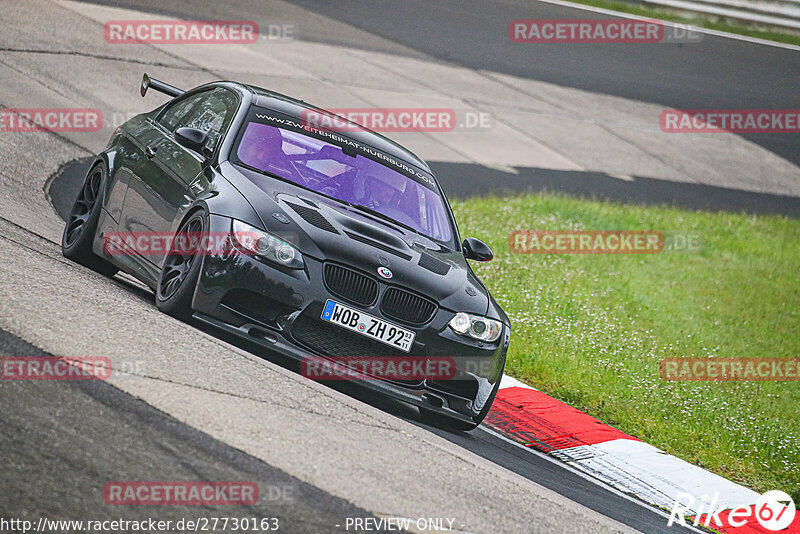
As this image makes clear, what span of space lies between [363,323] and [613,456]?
2676mm

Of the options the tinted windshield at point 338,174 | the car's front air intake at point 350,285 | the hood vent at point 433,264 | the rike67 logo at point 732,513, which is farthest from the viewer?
the tinted windshield at point 338,174

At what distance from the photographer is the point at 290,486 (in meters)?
4.61

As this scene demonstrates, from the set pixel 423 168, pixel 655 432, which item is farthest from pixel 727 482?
pixel 423 168

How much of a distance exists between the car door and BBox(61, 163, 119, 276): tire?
0.42 meters

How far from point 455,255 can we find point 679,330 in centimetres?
475

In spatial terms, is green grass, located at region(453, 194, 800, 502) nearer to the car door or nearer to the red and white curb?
the red and white curb

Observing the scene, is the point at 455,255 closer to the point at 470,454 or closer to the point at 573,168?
the point at 470,454

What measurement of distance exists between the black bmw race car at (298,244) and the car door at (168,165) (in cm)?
2

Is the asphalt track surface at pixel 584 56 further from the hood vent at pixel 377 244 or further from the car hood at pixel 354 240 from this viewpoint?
the hood vent at pixel 377 244

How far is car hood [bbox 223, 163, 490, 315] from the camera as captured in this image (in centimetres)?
640

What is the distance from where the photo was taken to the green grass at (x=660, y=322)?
8.84 metres

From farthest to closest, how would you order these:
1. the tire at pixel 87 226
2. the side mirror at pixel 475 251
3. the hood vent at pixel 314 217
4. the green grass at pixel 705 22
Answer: the green grass at pixel 705 22 < the tire at pixel 87 226 < the side mirror at pixel 475 251 < the hood vent at pixel 314 217

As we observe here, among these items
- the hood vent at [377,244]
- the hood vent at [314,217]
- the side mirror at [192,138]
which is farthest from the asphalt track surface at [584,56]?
the hood vent at [377,244]

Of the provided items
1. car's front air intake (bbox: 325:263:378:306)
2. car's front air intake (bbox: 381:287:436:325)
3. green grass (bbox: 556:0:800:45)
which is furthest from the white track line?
green grass (bbox: 556:0:800:45)
